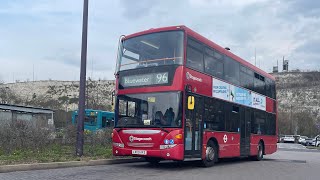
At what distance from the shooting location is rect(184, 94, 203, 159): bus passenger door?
1448 cm

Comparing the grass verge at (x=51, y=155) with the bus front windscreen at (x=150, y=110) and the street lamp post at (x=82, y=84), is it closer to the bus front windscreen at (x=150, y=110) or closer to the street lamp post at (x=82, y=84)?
the street lamp post at (x=82, y=84)

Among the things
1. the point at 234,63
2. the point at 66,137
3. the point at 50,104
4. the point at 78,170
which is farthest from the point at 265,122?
the point at 50,104

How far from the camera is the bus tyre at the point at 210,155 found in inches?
628

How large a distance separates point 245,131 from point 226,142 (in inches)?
99.7

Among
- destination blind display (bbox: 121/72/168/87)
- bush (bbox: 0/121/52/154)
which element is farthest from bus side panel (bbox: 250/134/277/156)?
bush (bbox: 0/121/52/154)

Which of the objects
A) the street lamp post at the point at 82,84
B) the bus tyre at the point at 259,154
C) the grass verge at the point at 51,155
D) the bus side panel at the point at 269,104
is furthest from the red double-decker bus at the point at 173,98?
the bus side panel at the point at 269,104

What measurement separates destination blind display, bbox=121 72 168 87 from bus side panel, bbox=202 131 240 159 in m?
3.02

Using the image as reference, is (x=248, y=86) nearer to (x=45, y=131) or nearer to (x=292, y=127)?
(x=45, y=131)

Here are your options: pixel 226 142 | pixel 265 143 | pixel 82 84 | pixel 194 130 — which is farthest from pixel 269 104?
pixel 82 84

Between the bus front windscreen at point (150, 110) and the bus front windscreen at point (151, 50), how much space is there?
3.87 ft

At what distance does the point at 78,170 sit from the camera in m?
13.0

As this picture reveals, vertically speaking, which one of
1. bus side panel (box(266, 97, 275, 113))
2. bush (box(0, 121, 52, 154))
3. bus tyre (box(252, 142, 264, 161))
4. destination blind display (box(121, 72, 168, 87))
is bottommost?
bus tyre (box(252, 142, 264, 161))

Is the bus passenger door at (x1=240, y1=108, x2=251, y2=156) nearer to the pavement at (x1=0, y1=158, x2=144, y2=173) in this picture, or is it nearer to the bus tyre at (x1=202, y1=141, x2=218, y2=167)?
the bus tyre at (x1=202, y1=141, x2=218, y2=167)

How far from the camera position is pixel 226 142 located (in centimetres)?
1755
